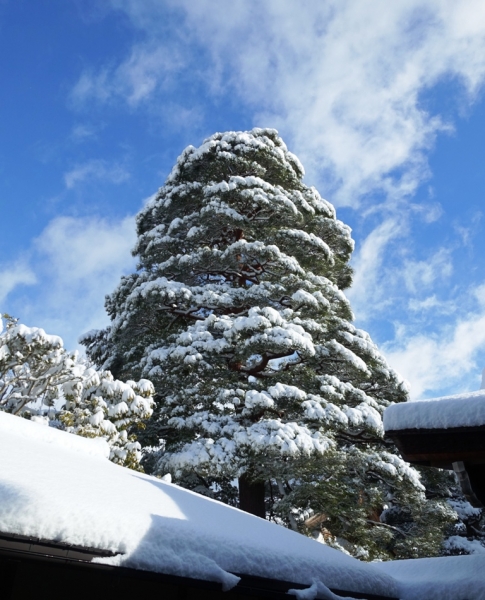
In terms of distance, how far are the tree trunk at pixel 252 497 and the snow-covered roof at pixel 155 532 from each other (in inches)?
200

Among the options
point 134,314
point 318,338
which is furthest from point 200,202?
point 318,338

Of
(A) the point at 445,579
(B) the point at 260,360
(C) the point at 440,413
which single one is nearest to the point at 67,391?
(B) the point at 260,360

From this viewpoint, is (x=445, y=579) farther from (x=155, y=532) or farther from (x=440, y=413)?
(x=155, y=532)

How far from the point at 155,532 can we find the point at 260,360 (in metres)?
8.24

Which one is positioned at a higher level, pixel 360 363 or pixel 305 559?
pixel 360 363

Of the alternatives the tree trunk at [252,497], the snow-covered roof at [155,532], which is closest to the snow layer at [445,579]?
the snow-covered roof at [155,532]

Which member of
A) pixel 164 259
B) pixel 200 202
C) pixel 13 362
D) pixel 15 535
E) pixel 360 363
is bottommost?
pixel 15 535

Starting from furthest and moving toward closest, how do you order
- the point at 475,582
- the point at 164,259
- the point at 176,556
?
the point at 164,259 → the point at 475,582 → the point at 176,556

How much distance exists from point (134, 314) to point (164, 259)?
1.99 meters

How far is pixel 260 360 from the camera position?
10953 millimetres

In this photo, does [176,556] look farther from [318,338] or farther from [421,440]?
[318,338]

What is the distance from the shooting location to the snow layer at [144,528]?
2357 mm

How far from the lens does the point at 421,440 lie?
295 cm

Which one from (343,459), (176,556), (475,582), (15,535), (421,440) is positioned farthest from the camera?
(343,459)
